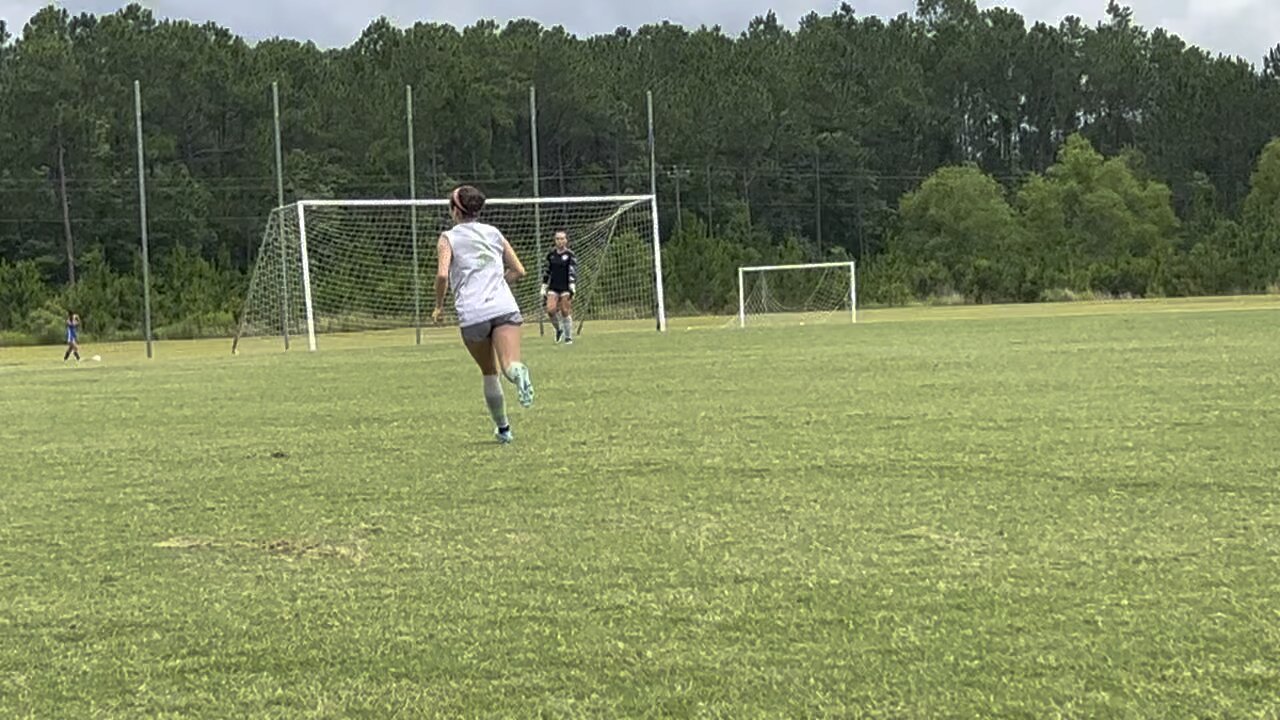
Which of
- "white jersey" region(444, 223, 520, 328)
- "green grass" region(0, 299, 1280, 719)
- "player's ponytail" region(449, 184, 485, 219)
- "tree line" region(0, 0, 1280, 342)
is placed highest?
"tree line" region(0, 0, 1280, 342)

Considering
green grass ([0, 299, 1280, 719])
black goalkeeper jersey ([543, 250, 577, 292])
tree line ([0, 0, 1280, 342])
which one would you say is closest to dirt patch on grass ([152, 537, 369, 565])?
green grass ([0, 299, 1280, 719])

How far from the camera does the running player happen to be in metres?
8.43

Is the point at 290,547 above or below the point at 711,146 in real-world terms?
below

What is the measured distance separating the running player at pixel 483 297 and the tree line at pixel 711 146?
32.8 m

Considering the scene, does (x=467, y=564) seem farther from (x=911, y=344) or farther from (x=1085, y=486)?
(x=911, y=344)

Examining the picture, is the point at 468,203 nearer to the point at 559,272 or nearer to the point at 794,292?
the point at 559,272

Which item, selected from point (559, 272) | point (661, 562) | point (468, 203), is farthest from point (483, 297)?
point (559, 272)

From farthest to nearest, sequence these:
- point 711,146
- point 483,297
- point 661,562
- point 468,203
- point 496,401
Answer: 1. point 711,146
2. point 468,203
3. point 483,297
4. point 496,401
5. point 661,562

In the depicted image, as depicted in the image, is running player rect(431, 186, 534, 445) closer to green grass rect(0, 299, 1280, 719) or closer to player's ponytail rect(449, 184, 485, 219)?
player's ponytail rect(449, 184, 485, 219)

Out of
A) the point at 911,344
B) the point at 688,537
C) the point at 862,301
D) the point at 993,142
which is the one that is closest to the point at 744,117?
the point at 993,142

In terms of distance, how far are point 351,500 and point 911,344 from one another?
14179 millimetres

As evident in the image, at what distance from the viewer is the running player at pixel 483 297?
332 inches

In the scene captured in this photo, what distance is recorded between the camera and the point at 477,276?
8.52 meters

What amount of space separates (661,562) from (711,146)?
6923 centimetres
